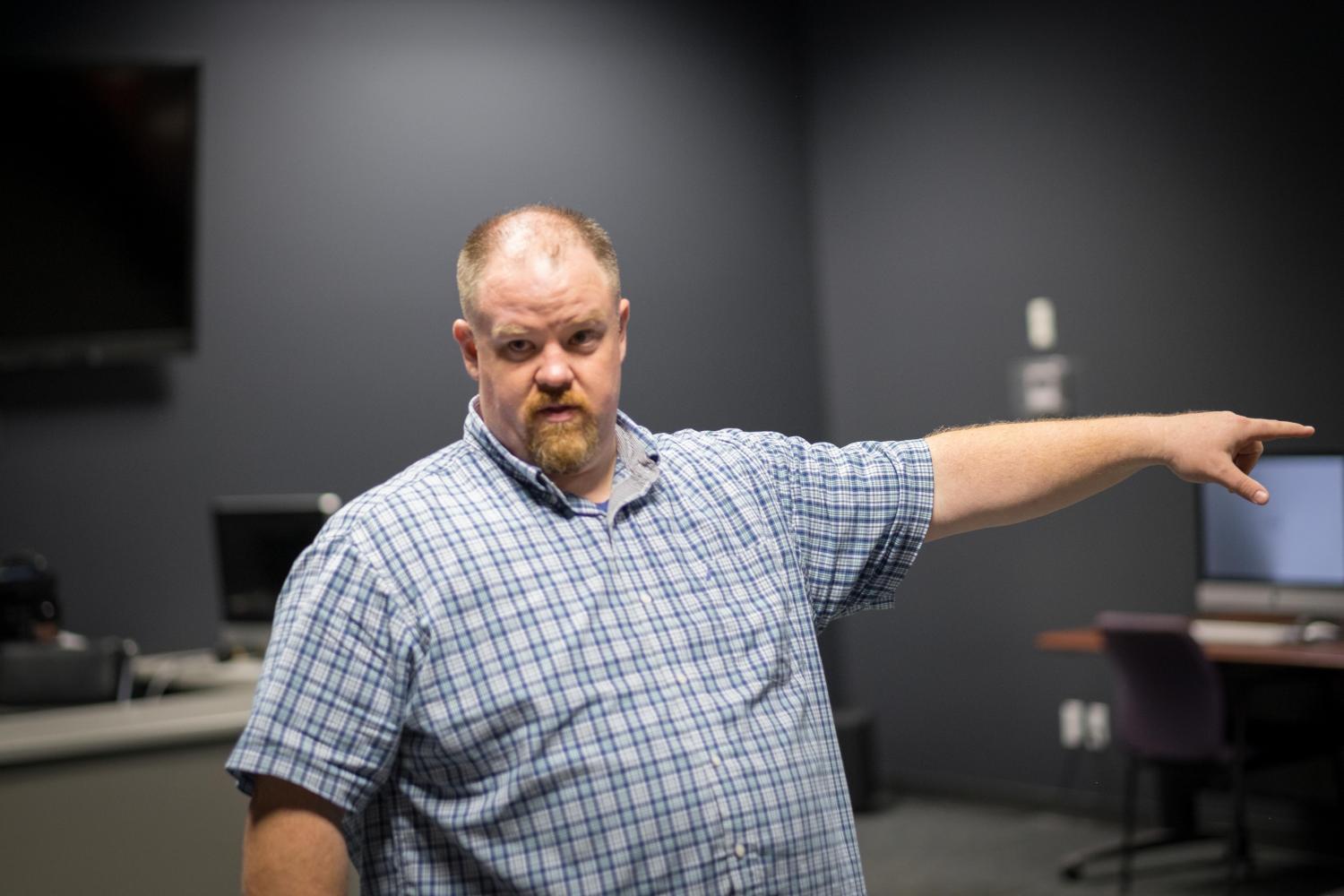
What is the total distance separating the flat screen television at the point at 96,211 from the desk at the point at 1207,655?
313cm

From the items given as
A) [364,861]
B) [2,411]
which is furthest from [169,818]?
[2,411]

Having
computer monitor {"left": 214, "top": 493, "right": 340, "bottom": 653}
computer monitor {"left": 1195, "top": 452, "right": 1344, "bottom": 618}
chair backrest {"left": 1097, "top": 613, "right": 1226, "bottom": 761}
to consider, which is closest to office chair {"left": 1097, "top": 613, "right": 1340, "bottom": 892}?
chair backrest {"left": 1097, "top": 613, "right": 1226, "bottom": 761}

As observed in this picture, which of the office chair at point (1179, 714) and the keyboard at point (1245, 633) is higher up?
the keyboard at point (1245, 633)

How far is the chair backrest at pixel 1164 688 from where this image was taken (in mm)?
4090

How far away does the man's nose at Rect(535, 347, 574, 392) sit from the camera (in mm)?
1568

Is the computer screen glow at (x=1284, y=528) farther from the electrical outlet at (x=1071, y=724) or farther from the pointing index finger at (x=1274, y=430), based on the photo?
the pointing index finger at (x=1274, y=430)

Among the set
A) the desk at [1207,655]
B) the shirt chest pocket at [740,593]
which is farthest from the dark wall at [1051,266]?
the shirt chest pocket at [740,593]

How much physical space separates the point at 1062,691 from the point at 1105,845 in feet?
2.12

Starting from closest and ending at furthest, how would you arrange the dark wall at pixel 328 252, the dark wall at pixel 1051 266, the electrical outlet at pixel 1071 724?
the dark wall at pixel 1051 266 → the dark wall at pixel 328 252 → the electrical outlet at pixel 1071 724

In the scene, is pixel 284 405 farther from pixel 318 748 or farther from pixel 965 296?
pixel 318 748

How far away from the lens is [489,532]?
61.7 inches

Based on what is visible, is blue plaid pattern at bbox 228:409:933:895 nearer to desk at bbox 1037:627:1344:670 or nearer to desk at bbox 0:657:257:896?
desk at bbox 0:657:257:896

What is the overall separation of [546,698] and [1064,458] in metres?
0.71

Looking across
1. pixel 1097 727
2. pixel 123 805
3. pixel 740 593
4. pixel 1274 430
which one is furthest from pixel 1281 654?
pixel 123 805
